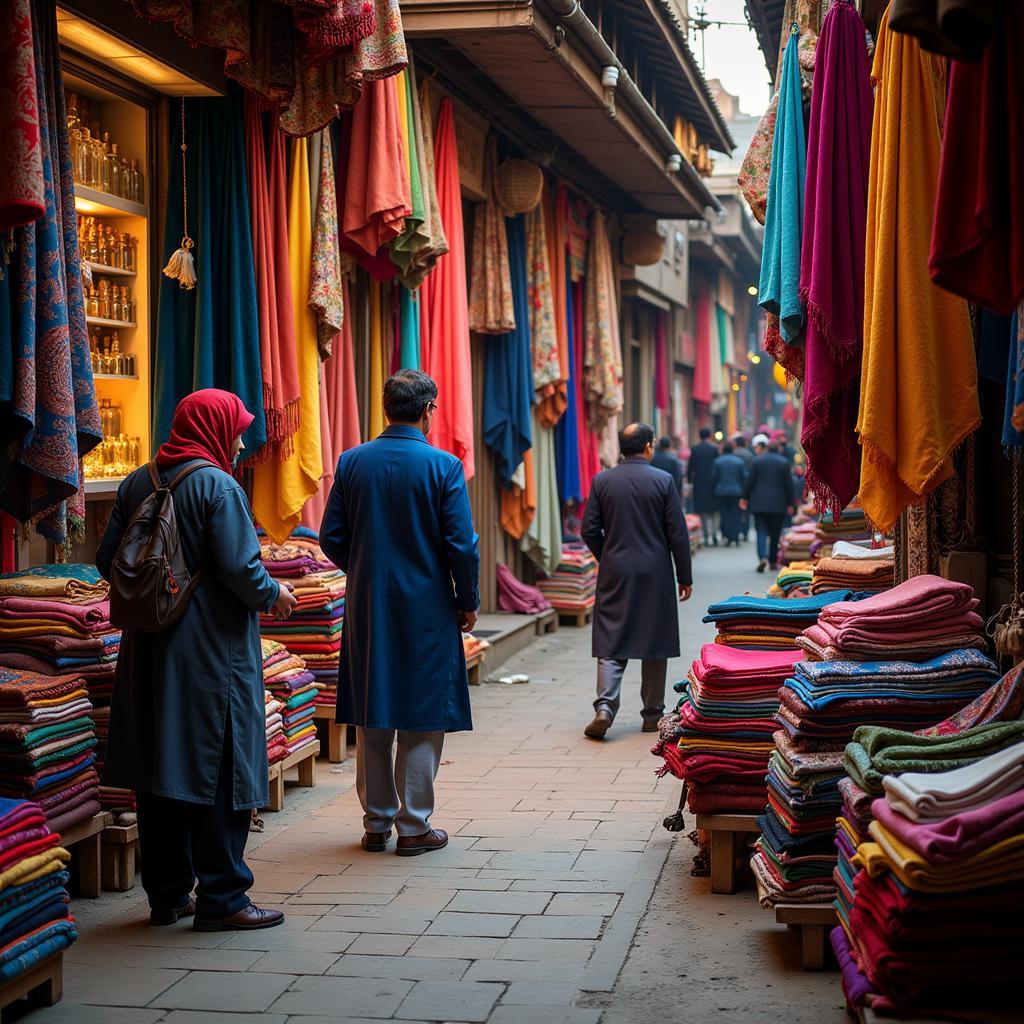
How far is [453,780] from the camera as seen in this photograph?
756 centimetres

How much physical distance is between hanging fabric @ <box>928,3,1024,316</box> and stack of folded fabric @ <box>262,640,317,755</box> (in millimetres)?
4505

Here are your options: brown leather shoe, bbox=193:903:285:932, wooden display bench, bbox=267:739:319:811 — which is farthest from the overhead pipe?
brown leather shoe, bbox=193:903:285:932

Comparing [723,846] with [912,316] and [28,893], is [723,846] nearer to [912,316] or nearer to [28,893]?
[912,316]

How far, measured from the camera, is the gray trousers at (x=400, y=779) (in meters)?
6.13

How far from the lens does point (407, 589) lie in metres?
6.08

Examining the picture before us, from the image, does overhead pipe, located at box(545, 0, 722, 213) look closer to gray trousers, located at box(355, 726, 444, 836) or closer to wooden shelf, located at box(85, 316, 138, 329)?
wooden shelf, located at box(85, 316, 138, 329)

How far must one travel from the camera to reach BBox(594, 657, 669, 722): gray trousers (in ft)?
29.2

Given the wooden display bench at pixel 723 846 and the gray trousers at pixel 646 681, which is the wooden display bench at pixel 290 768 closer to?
the gray trousers at pixel 646 681

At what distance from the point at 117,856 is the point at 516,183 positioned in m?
7.96

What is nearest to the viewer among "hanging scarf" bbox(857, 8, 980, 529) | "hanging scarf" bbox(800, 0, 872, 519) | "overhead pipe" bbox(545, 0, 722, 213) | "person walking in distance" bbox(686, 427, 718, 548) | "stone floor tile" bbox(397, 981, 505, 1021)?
"stone floor tile" bbox(397, 981, 505, 1021)

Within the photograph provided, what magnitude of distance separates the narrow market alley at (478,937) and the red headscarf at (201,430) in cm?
161

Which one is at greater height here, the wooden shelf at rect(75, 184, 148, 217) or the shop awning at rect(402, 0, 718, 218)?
the shop awning at rect(402, 0, 718, 218)

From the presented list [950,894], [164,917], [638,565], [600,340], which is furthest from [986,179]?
[600,340]

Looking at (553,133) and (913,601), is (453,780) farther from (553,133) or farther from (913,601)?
(553,133)
